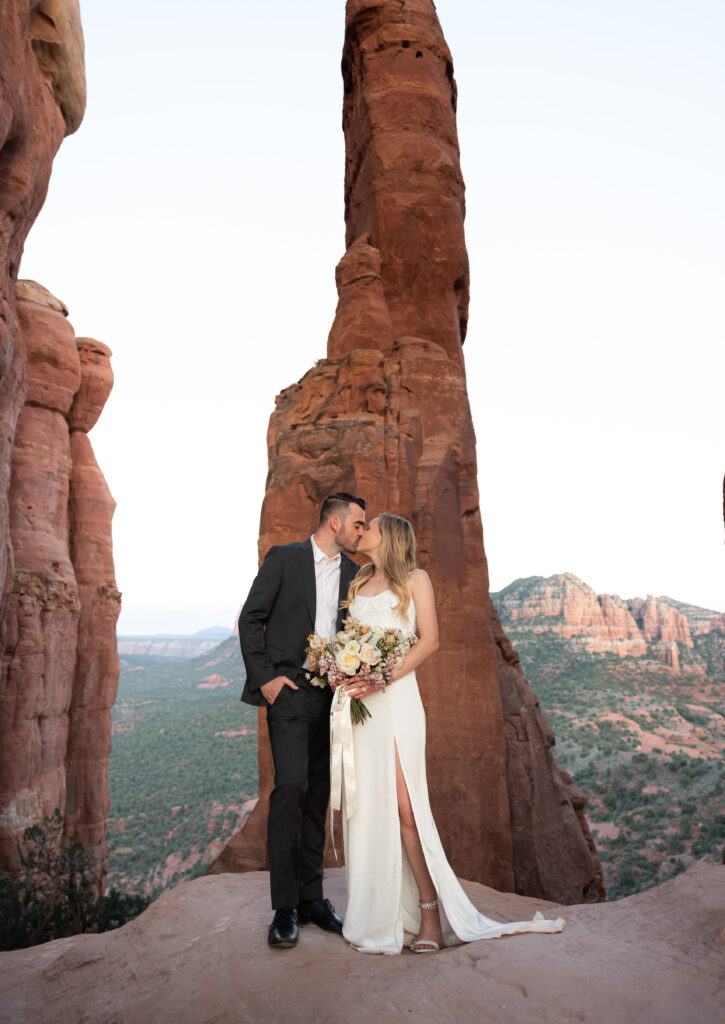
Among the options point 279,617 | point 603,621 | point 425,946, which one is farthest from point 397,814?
point 603,621

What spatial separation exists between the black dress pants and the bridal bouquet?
235 millimetres

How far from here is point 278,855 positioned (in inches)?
185

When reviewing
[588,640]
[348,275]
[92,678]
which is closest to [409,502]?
[348,275]

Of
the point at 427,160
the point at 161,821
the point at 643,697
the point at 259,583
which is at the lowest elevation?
the point at 161,821

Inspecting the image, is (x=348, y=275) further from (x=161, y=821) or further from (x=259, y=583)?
(x=161, y=821)

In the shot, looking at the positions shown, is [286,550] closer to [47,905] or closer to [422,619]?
[422,619]

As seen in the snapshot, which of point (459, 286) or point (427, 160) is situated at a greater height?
point (427, 160)

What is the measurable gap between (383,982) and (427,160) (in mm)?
15195

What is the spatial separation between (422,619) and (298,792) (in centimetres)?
149

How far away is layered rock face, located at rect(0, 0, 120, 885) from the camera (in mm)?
10938

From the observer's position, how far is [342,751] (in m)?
4.76

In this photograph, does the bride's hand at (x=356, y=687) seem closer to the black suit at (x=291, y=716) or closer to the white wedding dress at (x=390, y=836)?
the white wedding dress at (x=390, y=836)

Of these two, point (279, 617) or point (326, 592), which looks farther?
point (326, 592)

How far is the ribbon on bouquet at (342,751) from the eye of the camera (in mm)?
4715
